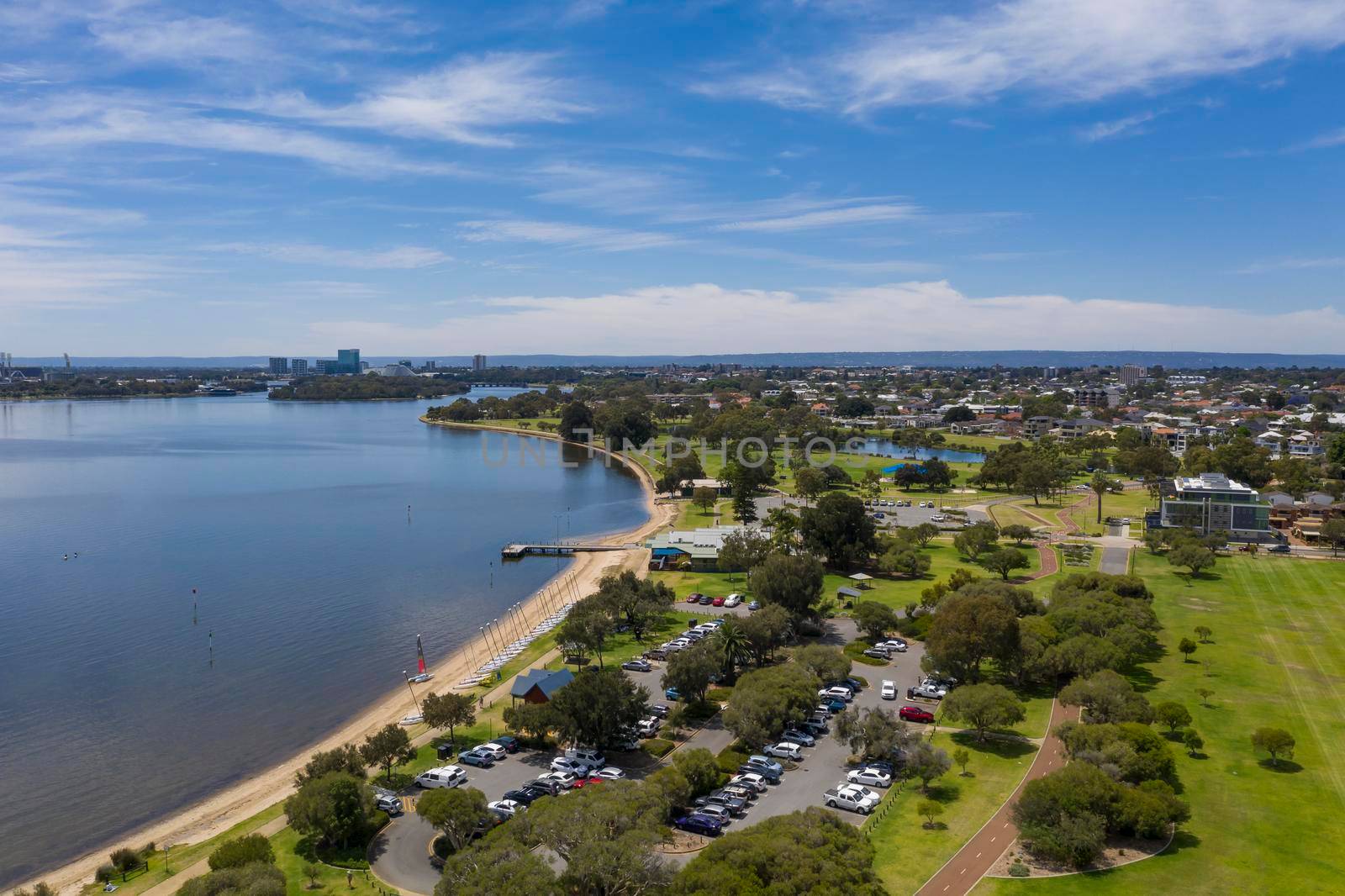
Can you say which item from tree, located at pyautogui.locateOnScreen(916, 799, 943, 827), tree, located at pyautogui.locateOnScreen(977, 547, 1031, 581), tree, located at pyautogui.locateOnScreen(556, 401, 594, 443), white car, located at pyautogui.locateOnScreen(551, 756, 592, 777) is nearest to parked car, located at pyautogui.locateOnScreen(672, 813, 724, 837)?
white car, located at pyautogui.locateOnScreen(551, 756, 592, 777)

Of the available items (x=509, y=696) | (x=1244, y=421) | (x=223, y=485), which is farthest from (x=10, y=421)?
(x=1244, y=421)

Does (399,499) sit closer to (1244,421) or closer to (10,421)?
(1244,421)

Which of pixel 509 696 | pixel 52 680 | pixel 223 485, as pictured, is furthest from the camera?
pixel 223 485

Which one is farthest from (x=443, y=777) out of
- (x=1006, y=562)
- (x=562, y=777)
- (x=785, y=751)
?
(x=1006, y=562)

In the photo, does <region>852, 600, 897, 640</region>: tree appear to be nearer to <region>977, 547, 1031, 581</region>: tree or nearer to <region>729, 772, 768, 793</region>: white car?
<region>977, 547, 1031, 581</region>: tree

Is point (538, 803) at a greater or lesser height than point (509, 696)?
greater

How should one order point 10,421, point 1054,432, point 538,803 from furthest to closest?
1. point 10,421
2. point 1054,432
3. point 538,803

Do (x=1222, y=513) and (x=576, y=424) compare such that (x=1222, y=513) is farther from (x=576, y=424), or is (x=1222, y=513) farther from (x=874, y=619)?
Result: (x=576, y=424)
